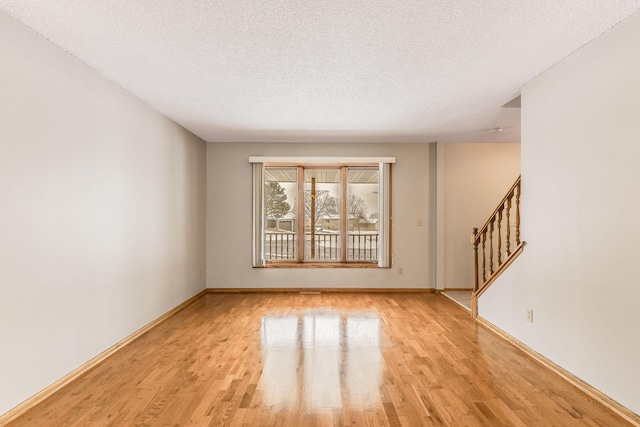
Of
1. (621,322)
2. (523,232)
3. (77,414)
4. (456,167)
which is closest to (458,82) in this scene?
(523,232)

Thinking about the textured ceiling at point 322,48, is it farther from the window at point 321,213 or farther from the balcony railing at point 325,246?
the balcony railing at point 325,246

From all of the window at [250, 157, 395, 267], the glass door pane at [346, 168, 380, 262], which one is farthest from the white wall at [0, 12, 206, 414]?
the glass door pane at [346, 168, 380, 262]

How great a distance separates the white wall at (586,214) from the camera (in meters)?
2.50

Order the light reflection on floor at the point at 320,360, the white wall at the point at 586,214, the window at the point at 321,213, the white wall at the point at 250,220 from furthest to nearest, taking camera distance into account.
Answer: the window at the point at 321,213
the white wall at the point at 250,220
the light reflection on floor at the point at 320,360
the white wall at the point at 586,214

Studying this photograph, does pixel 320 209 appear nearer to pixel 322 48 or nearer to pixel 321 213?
pixel 321 213

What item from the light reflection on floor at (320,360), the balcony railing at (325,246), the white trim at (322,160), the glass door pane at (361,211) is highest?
the white trim at (322,160)

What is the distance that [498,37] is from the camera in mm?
2748

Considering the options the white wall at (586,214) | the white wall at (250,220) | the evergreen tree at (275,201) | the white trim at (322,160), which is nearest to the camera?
the white wall at (586,214)

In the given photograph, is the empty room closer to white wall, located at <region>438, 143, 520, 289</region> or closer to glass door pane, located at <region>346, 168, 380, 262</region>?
white wall, located at <region>438, 143, 520, 289</region>

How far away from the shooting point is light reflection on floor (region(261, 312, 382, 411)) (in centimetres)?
271

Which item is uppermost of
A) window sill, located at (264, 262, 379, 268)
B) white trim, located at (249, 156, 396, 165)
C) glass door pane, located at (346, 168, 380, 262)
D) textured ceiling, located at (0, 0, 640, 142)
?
textured ceiling, located at (0, 0, 640, 142)

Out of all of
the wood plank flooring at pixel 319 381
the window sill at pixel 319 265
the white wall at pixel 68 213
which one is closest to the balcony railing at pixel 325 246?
the window sill at pixel 319 265

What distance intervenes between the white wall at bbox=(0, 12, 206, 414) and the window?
2426 millimetres

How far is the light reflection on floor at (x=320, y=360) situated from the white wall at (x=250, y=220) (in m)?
1.69
